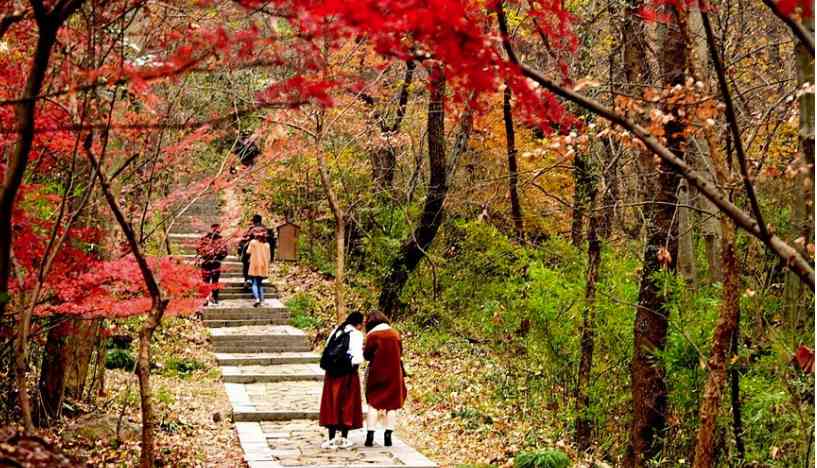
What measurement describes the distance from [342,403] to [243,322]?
9.94m

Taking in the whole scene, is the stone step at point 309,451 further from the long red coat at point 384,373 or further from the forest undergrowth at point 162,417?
the long red coat at point 384,373

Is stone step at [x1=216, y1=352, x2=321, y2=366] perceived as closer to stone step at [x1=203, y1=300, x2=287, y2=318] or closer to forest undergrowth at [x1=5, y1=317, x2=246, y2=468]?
forest undergrowth at [x1=5, y1=317, x2=246, y2=468]

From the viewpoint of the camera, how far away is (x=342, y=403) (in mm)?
10266

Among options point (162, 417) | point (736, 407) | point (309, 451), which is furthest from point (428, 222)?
point (736, 407)

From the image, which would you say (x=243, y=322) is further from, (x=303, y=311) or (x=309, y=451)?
(x=309, y=451)

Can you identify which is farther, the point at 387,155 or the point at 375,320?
the point at 387,155

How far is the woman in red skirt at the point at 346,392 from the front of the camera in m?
10.2

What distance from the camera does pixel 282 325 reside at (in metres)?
19.9

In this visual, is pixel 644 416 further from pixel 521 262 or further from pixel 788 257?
pixel 788 257

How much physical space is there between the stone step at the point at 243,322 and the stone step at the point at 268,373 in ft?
10.6

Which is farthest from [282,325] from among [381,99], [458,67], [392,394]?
[458,67]

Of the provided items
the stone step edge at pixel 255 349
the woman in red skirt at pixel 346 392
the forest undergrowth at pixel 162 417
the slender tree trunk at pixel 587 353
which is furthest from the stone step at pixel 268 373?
the slender tree trunk at pixel 587 353

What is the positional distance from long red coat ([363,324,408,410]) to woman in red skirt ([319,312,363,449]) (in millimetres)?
159

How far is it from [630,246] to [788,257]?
10854mm
